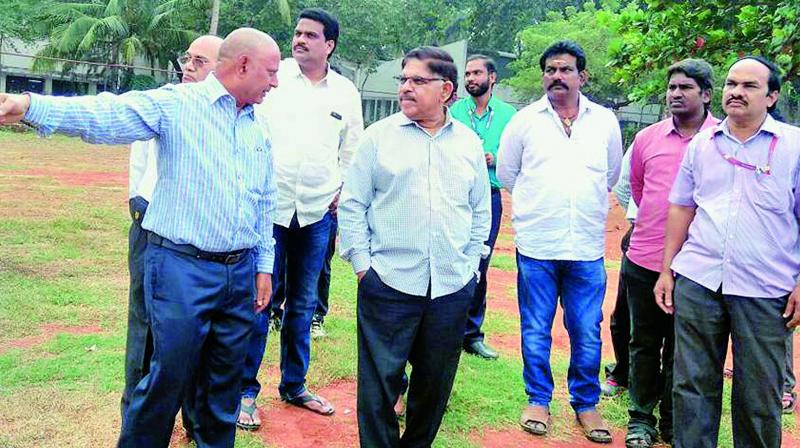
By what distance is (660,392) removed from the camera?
446 cm

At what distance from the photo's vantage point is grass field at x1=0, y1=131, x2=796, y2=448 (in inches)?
162

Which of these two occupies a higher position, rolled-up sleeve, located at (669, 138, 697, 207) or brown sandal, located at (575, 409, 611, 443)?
rolled-up sleeve, located at (669, 138, 697, 207)

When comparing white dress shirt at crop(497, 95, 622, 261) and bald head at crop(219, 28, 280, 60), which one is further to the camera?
white dress shirt at crop(497, 95, 622, 261)

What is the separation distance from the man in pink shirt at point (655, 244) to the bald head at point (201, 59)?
8.21 ft

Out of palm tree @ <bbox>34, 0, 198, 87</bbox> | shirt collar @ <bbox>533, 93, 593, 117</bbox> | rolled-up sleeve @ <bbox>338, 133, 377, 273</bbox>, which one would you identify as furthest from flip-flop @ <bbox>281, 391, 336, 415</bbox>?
palm tree @ <bbox>34, 0, 198, 87</bbox>

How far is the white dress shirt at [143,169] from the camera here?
11.3ft

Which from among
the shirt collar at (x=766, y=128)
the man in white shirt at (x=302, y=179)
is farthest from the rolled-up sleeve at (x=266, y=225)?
the shirt collar at (x=766, y=128)

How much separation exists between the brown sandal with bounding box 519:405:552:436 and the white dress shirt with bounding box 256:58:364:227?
1.70 meters

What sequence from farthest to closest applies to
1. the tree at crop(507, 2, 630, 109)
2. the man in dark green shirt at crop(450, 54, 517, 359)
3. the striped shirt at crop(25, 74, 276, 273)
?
the tree at crop(507, 2, 630, 109), the man in dark green shirt at crop(450, 54, 517, 359), the striped shirt at crop(25, 74, 276, 273)

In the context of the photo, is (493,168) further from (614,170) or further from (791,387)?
(791,387)

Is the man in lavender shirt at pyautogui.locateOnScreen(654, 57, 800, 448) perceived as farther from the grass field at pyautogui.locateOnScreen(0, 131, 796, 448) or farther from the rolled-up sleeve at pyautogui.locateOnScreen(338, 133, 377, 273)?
the rolled-up sleeve at pyautogui.locateOnScreen(338, 133, 377, 273)

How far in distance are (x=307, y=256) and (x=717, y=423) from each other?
235 cm

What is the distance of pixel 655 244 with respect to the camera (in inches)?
169

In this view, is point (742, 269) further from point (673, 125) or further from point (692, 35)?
point (692, 35)
